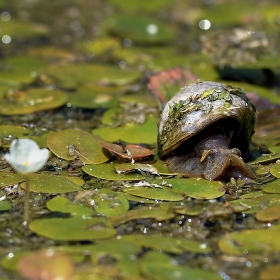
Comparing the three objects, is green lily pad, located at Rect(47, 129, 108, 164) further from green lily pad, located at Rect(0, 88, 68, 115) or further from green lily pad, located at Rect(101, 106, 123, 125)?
green lily pad, located at Rect(0, 88, 68, 115)

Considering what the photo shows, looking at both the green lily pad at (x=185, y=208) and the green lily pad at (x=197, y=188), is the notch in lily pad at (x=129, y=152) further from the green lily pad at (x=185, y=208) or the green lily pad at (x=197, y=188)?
the green lily pad at (x=185, y=208)

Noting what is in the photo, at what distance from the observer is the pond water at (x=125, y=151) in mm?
2629

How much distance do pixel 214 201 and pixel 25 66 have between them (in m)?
3.02

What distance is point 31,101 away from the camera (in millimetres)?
4773

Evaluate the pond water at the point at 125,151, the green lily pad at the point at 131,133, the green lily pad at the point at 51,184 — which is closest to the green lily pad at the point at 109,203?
the pond water at the point at 125,151

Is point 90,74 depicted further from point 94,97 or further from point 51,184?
point 51,184

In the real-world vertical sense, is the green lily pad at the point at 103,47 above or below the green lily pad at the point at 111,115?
above

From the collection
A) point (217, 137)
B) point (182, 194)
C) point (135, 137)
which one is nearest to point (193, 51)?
point (135, 137)

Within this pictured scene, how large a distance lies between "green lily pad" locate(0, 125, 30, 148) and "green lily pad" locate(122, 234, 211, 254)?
155 centimetres

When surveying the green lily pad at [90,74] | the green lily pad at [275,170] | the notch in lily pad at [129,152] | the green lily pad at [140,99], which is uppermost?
the green lily pad at [90,74]

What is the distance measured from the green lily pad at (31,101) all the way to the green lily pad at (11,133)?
0.36m

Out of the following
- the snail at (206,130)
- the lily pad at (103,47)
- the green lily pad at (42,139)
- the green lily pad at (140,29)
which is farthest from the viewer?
the green lily pad at (140,29)

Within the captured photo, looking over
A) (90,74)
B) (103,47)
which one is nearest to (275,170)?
(90,74)

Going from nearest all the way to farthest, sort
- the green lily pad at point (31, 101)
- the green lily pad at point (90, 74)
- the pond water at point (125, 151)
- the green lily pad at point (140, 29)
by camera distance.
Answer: the pond water at point (125, 151), the green lily pad at point (31, 101), the green lily pad at point (90, 74), the green lily pad at point (140, 29)
